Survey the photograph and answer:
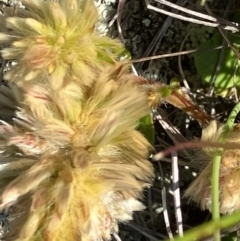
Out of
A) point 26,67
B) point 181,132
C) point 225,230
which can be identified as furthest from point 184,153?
point 26,67

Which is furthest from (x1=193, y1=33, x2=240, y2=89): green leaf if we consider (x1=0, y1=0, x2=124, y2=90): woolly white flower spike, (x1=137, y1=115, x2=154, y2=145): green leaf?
(x1=0, y1=0, x2=124, y2=90): woolly white flower spike

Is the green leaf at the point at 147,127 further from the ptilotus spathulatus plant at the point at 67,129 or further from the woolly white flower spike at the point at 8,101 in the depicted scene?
the woolly white flower spike at the point at 8,101

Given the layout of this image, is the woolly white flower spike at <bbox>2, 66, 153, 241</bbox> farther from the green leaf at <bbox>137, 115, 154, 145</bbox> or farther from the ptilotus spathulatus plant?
the green leaf at <bbox>137, 115, 154, 145</bbox>

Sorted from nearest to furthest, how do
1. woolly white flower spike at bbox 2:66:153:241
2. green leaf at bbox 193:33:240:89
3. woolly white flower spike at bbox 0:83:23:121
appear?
woolly white flower spike at bbox 2:66:153:241 < woolly white flower spike at bbox 0:83:23:121 < green leaf at bbox 193:33:240:89

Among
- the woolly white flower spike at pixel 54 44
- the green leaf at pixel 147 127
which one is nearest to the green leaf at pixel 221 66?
the green leaf at pixel 147 127

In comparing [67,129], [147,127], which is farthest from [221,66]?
[67,129]

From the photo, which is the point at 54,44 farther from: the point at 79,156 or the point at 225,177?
the point at 225,177

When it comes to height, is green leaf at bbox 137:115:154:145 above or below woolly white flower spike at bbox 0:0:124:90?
below
